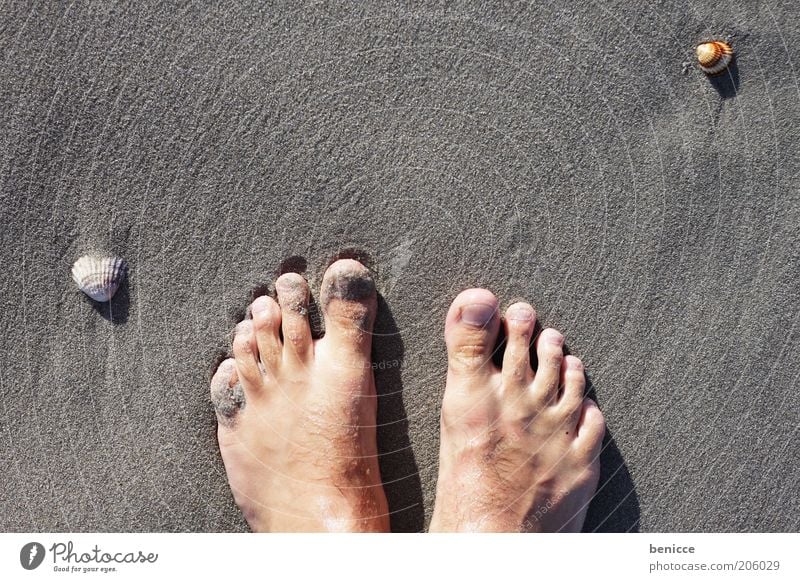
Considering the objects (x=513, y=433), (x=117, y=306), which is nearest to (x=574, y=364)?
(x=513, y=433)

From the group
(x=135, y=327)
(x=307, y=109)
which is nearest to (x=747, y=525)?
(x=307, y=109)

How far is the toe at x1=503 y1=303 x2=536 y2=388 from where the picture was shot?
6.38 feet

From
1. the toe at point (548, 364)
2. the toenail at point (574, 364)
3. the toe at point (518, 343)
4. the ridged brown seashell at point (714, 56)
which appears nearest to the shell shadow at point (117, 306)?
the toe at point (518, 343)

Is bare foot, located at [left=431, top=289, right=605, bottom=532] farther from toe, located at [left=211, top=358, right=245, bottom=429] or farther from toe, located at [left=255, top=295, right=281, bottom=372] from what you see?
toe, located at [left=211, top=358, right=245, bottom=429]

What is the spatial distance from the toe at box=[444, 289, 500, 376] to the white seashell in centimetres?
115

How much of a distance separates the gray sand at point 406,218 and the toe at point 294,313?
0.23 feet

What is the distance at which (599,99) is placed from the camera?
1932mm

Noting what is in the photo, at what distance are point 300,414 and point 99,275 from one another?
0.83m

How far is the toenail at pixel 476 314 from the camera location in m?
1.91

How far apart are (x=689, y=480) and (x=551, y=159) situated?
4.03 feet

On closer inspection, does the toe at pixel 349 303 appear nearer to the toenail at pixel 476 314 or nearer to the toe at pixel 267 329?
the toe at pixel 267 329

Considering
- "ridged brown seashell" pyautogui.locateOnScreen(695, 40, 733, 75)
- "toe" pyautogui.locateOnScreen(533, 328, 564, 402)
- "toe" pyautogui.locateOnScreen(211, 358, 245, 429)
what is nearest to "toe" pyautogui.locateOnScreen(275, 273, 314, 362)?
"toe" pyautogui.locateOnScreen(211, 358, 245, 429)

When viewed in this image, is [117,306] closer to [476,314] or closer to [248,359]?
[248,359]

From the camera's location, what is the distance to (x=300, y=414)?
1.98 metres
